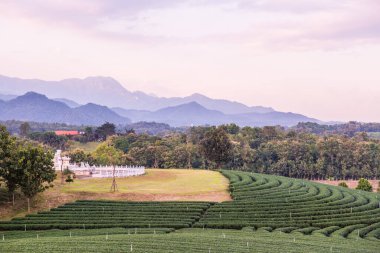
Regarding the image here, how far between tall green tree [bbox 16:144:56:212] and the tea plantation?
367 centimetres

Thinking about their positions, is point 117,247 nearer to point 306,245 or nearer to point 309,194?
point 306,245

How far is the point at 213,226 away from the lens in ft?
170

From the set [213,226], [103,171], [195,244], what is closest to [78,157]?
[103,171]

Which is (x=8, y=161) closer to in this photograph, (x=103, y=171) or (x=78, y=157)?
(x=103, y=171)

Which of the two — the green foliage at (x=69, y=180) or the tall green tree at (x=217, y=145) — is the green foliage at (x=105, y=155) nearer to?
the tall green tree at (x=217, y=145)

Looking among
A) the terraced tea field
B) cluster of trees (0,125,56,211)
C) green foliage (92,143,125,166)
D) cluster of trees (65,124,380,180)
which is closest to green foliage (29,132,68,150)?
cluster of trees (65,124,380,180)

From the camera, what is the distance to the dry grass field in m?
60.7

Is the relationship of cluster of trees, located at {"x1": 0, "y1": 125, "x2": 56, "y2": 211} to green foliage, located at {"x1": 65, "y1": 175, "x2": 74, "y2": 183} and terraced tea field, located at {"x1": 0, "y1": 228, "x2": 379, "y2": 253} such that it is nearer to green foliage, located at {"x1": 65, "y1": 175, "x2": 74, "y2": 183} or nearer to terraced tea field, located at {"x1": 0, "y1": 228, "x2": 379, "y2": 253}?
green foliage, located at {"x1": 65, "y1": 175, "x2": 74, "y2": 183}

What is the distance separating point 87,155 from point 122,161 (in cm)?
856

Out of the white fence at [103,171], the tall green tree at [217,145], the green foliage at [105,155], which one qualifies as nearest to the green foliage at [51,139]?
the green foliage at [105,155]

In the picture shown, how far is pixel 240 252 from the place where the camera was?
115 feet

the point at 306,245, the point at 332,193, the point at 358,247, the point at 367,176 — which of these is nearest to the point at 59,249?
the point at 306,245

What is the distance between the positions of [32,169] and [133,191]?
1631 cm

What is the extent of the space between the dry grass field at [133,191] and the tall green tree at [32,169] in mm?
2997
